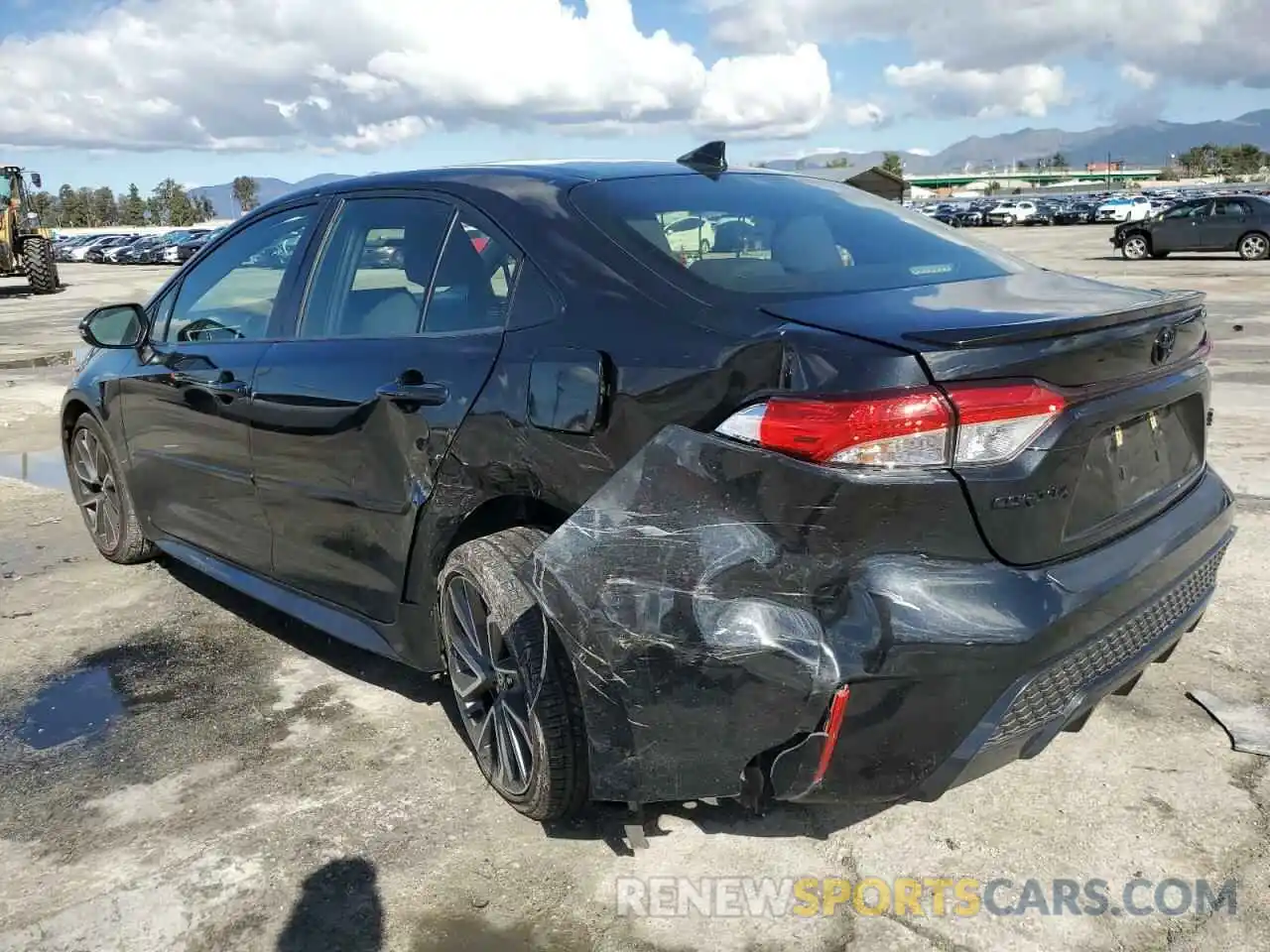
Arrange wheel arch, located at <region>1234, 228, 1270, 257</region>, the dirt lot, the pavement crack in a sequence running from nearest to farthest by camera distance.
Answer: the pavement crack < the dirt lot < wheel arch, located at <region>1234, 228, 1270, 257</region>

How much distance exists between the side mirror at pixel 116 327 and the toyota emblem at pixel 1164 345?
12.5 ft

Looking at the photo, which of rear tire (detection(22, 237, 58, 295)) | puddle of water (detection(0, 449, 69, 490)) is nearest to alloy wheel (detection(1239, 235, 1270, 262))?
puddle of water (detection(0, 449, 69, 490))

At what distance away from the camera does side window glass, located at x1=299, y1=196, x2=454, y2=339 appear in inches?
126

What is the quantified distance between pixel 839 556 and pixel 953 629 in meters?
0.26

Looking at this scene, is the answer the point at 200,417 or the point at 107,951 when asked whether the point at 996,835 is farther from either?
the point at 200,417

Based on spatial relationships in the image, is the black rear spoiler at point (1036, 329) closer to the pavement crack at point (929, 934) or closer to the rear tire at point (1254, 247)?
the pavement crack at point (929, 934)

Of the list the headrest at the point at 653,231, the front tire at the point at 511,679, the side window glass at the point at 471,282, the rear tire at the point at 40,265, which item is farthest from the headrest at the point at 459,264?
the rear tire at the point at 40,265

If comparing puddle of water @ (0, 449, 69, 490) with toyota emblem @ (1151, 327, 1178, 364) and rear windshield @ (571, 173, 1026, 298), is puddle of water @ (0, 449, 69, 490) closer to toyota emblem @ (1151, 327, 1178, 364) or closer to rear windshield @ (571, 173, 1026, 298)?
rear windshield @ (571, 173, 1026, 298)

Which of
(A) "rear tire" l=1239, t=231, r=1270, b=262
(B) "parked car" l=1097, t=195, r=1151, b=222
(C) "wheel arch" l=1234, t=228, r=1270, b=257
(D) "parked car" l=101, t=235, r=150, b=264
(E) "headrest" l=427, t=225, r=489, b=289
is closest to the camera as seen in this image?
(E) "headrest" l=427, t=225, r=489, b=289

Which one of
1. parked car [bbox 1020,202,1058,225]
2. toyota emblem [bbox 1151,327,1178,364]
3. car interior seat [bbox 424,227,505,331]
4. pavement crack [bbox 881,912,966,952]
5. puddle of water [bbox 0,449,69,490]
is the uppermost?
car interior seat [bbox 424,227,505,331]

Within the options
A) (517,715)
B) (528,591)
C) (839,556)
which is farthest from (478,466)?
(839,556)

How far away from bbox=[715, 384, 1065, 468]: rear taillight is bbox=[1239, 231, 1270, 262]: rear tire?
90.5 ft

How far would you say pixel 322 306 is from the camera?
350 centimetres

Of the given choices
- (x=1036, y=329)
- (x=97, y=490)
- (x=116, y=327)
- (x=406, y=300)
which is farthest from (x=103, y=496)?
(x=1036, y=329)
